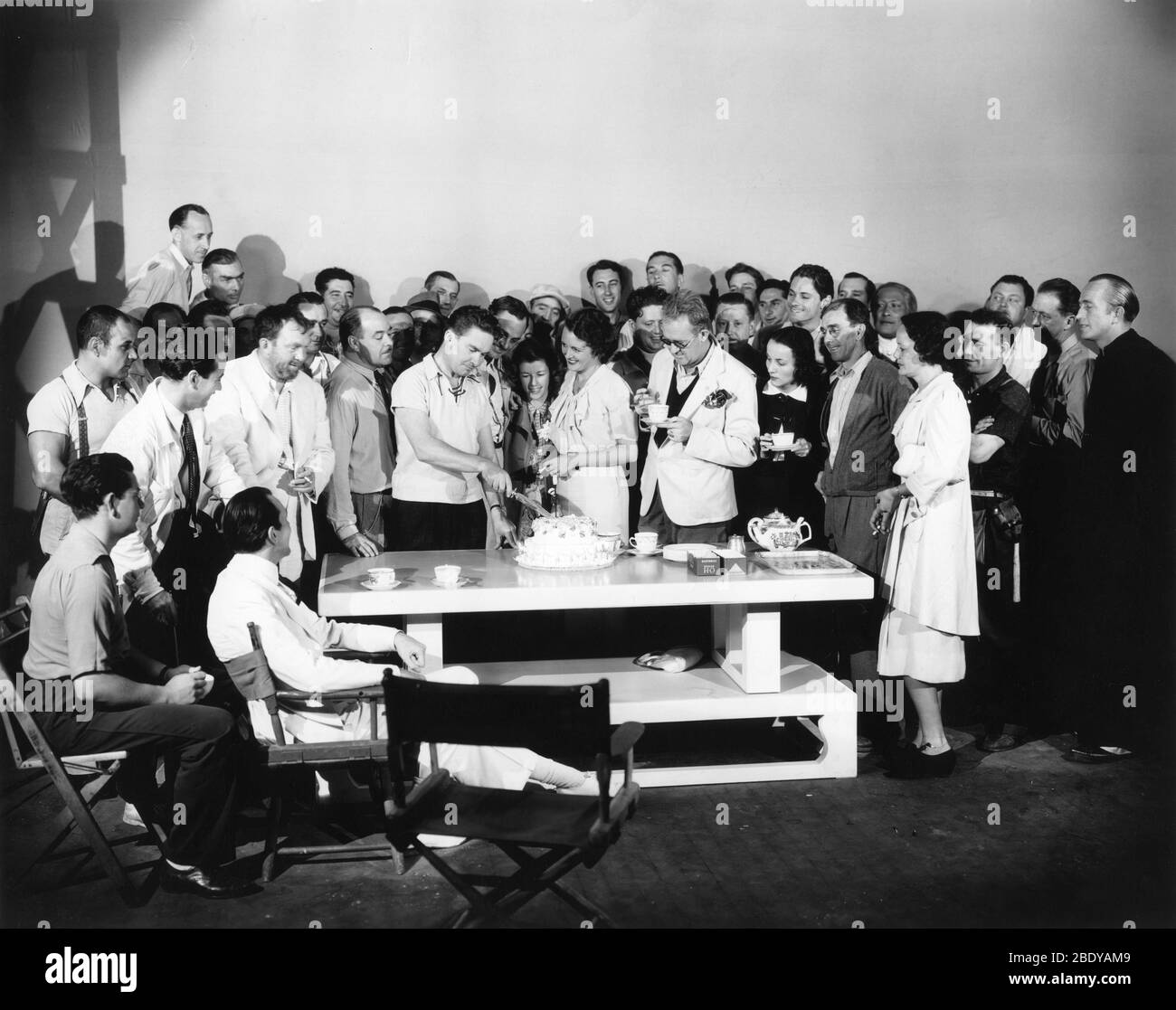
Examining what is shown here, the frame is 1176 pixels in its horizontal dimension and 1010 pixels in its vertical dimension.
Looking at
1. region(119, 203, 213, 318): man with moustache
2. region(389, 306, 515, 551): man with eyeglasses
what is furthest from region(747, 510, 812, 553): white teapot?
region(119, 203, 213, 318): man with moustache

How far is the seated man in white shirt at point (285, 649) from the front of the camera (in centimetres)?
362

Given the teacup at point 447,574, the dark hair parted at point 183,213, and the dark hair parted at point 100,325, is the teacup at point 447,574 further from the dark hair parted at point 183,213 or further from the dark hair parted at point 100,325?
the dark hair parted at point 183,213

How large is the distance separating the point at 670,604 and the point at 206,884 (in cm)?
182

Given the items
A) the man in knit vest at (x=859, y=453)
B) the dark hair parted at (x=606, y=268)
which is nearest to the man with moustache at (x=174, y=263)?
the dark hair parted at (x=606, y=268)

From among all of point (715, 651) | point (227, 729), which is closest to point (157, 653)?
point (227, 729)

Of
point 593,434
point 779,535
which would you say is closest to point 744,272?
point 593,434

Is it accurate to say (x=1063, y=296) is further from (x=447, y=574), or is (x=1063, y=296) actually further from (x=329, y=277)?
(x=329, y=277)

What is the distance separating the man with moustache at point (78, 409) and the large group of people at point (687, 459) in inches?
0.4

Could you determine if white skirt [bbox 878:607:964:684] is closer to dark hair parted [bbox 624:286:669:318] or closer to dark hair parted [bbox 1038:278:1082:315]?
dark hair parted [bbox 1038:278:1082:315]

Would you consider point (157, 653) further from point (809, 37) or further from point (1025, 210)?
point (1025, 210)

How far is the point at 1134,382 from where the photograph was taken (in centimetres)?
464
